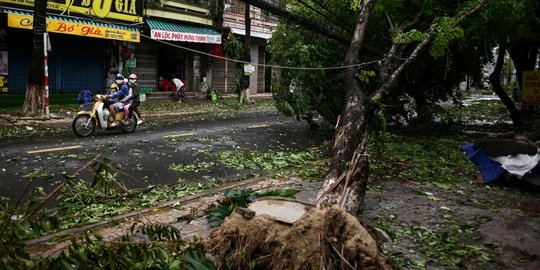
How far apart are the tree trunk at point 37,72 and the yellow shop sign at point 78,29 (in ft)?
6.41

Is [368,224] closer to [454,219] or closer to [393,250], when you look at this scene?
[393,250]

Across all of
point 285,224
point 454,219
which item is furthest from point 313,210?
point 454,219

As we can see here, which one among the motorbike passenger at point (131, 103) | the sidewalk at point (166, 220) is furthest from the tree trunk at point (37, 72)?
the sidewalk at point (166, 220)

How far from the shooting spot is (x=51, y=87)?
18750 millimetres

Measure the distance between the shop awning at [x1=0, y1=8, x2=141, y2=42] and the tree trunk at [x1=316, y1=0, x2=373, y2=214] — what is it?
41.5ft

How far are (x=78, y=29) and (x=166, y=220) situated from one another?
14.7 m

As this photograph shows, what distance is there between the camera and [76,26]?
58.6 ft

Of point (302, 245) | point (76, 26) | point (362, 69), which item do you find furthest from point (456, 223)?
point (76, 26)

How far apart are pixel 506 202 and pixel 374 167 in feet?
9.05

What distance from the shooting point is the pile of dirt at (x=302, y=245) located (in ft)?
12.6

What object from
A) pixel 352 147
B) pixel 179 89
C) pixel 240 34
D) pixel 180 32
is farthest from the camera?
pixel 240 34

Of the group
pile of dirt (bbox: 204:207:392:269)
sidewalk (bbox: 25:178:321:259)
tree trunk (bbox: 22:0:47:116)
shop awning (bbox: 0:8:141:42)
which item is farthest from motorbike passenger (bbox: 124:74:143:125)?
pile of dirt (bbox: 204:207:392:269)

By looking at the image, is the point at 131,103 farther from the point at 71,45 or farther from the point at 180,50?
the point at 180,50

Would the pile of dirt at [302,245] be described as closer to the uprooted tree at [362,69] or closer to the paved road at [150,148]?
the uprooted tree at [362,69]
